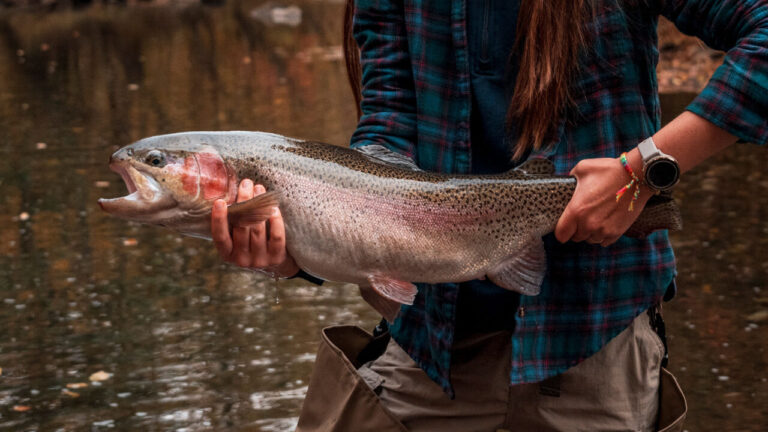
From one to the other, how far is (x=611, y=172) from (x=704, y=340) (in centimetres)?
330

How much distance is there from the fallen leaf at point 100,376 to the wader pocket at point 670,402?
324cm

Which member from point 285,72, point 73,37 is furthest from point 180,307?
point 73,37

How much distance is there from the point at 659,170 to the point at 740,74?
229mm

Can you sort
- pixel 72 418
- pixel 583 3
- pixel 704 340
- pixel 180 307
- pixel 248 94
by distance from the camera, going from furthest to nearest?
1. pixel 248 94
2. pixel 180 307
3. pixel 704 340
4. pixel 72 418
5. pixel 583 3

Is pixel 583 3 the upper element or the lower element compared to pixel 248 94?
upper

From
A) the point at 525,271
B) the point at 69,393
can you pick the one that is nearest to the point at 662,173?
the point at 525,271

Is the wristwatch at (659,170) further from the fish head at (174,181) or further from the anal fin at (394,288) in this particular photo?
the fish head at (174,181)

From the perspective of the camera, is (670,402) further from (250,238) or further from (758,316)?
(758,316)

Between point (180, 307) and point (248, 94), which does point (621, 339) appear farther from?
point (248, 94)

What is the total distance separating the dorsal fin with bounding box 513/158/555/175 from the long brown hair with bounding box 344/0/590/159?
62 millimetres

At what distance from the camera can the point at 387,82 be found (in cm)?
232

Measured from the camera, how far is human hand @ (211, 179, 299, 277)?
199 centimetres

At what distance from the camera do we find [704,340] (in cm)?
494

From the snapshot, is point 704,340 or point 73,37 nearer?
point 704,340
